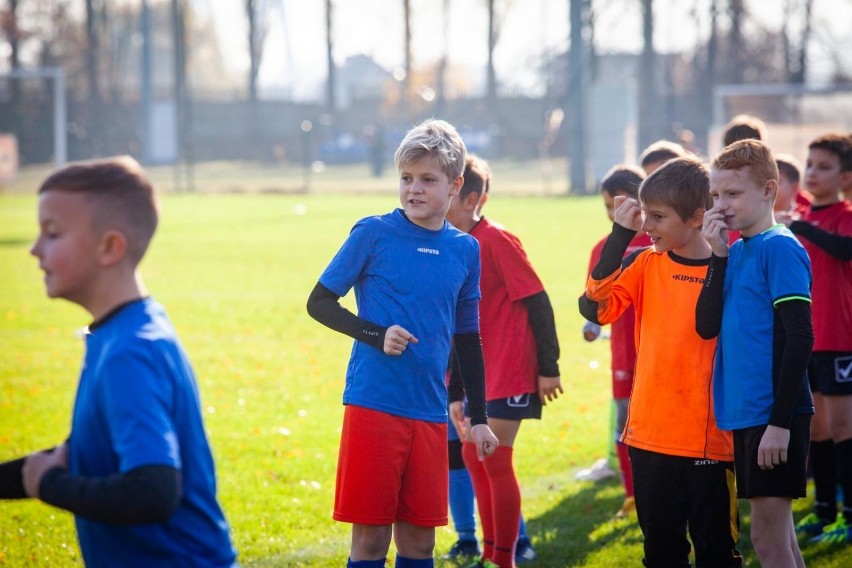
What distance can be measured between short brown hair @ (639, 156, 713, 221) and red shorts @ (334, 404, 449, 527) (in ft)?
3.81

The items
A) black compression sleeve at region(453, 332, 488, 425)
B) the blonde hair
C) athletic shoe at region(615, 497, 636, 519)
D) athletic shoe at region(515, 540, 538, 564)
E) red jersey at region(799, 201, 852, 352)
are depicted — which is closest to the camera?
the blonde hair

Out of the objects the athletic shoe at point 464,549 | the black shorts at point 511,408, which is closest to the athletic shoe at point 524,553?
the athletic shoe at point 464,549

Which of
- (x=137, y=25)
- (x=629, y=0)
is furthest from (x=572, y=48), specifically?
(x=137, y=25)

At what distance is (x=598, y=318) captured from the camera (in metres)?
4.30

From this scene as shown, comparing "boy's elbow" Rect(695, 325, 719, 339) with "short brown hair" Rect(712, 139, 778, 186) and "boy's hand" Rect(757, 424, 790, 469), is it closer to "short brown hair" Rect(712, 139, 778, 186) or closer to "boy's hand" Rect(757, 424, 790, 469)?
"boy's hand" Rect(757, 424, 790, 469)

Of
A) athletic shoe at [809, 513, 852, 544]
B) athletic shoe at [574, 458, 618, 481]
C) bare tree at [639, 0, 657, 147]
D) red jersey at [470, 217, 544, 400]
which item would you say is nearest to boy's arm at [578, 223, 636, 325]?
red jersey at [470, 217, 544, 400]

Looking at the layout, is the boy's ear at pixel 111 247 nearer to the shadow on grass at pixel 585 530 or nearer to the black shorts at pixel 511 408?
the black shorts at pixel 511 408

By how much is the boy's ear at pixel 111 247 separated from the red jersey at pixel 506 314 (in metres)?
2.55

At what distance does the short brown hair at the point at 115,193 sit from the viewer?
2725mm

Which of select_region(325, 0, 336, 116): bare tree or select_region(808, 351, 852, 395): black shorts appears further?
select_region(325, 0, 336, 116): bare tree

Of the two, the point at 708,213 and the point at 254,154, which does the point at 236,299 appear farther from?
the point at 254,154

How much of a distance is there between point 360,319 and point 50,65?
62.3m

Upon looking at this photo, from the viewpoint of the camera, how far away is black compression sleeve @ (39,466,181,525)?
8.19ft

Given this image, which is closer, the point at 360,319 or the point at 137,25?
the point at 360,319
